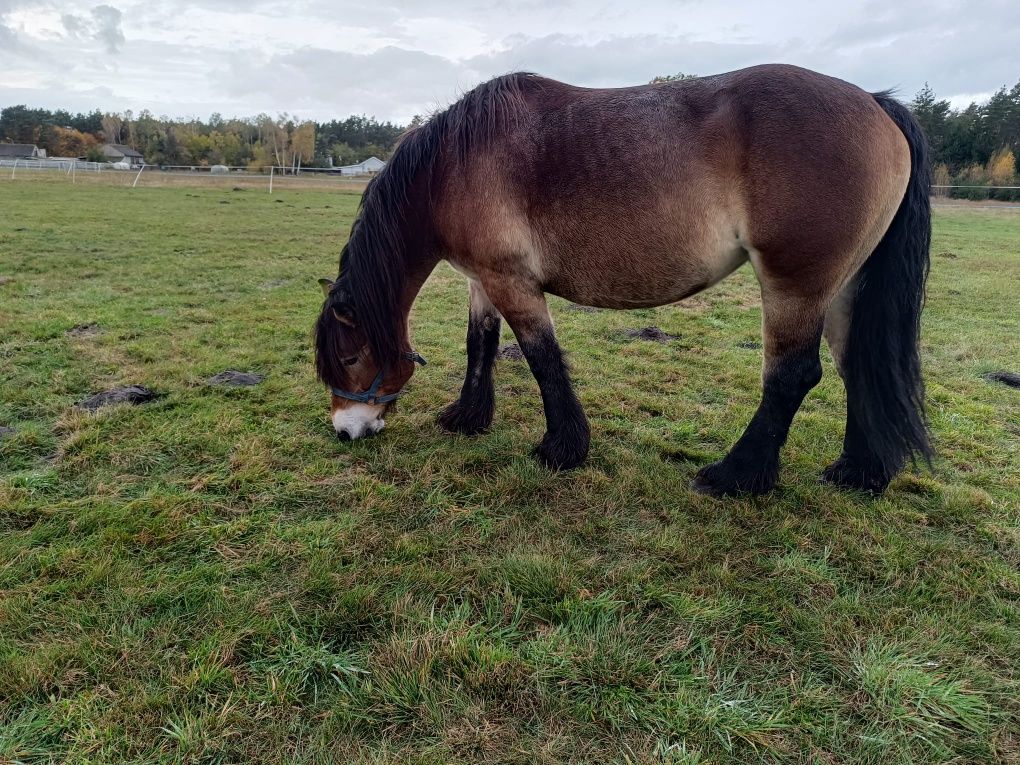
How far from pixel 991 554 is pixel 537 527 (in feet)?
7.15

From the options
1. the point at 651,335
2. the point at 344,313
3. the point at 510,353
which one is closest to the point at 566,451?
the point at 344,313

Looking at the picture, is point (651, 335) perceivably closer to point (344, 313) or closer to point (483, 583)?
point (344, 313)

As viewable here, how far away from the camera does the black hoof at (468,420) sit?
154 inches

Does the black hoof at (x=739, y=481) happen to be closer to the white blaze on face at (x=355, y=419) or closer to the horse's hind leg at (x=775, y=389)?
the horse's hind leg at (x=775, y=389)

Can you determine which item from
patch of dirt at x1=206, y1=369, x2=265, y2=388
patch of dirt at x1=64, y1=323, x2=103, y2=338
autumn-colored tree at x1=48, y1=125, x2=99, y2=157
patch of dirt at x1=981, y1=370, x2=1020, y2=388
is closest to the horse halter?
patch of dirt at x1=206, y1=369, x2=265, y2=388

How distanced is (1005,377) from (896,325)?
3.16 meters

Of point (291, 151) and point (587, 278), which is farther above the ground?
point (291, 151)

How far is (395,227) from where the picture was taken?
3400 mm

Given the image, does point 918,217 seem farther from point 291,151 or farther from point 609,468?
point 291,151

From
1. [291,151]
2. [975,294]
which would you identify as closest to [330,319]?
[975,294]

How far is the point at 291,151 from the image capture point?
65375 millimetres

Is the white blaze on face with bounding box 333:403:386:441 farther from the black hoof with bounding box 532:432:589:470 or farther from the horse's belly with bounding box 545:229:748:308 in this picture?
the horse's belly with bounding box 545:229:748:308

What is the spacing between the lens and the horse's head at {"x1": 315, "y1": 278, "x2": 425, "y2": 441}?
3461 mm

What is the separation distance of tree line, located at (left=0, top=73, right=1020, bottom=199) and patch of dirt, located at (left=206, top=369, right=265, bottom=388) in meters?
2.56
